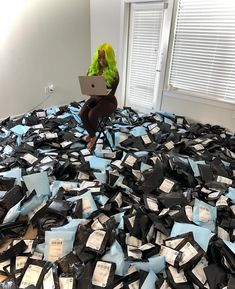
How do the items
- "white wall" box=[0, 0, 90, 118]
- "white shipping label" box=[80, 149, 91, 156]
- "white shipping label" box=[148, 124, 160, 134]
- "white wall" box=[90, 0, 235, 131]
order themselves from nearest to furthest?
"white shipping label" box=[80, 149, 91, 156], "white shipping label" box=[148, 124, 160, 134], "white wall" box=[90, 0, 235, 131], "white wall" box=[0, 0, 90, 118]

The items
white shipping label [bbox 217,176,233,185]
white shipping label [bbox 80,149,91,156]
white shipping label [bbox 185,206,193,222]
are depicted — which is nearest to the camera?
white shipping label [bbox 185,206,193,222]

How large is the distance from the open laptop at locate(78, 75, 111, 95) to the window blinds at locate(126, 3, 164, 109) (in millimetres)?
1649

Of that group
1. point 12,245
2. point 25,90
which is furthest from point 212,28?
point 12,245

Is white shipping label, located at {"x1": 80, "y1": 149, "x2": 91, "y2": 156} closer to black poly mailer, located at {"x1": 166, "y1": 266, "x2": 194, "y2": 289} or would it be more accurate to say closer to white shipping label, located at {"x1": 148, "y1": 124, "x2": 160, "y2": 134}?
white shipping label, located at {"x1": 148, "y1": 124, "x2": 160, "y2": 134}

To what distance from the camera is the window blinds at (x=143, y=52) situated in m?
3.34

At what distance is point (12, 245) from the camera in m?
1.38

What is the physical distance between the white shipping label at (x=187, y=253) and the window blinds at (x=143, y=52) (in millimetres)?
2760

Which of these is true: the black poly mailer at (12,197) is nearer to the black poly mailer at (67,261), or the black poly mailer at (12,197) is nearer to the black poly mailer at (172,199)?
the black poly mailer at (67,261)

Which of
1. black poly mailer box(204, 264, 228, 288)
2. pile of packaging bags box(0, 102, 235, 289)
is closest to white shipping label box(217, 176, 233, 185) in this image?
pile of packaging bags box(0, 102, 235, 289)

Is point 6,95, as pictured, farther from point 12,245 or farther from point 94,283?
point 94,283

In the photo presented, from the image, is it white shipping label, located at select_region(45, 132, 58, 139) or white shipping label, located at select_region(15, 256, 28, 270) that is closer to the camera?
white shipping label, located at select_region(15, 256, 28, 270)

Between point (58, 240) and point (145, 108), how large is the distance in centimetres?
288

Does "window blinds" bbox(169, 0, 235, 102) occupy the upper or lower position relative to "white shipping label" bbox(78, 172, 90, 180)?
upper

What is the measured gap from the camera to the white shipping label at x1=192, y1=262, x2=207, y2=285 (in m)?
1.21
